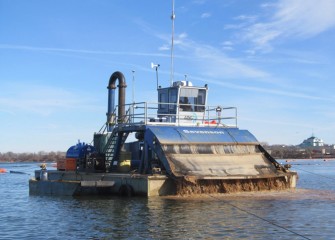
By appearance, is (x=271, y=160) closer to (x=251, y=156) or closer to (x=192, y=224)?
(x=251, y=156)

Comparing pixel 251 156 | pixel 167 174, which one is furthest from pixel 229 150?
pixel 167 174

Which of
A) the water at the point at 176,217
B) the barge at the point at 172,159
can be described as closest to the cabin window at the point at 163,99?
the barge at the point at 172,159

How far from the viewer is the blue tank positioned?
29.1 metres

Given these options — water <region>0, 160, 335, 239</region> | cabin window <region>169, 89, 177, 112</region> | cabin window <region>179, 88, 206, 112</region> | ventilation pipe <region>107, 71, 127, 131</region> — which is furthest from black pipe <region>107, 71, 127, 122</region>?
water <region>0, 160, 335, 239</region>

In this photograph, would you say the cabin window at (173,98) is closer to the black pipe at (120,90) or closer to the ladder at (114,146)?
the black pipe at (120,90)

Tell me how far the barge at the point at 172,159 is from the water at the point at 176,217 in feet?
2.74

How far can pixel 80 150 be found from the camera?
29.3 m

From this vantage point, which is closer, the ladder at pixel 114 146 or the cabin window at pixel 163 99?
the ladder at pixel 114 146

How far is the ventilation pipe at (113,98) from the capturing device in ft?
103

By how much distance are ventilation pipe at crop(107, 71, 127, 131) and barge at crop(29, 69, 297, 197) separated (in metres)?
0.13

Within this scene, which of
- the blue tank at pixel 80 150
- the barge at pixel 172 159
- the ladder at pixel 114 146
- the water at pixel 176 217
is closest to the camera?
the water at pixel 176 217

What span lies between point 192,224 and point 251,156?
10647 millimetres

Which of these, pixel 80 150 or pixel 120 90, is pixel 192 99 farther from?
pixel 80 150

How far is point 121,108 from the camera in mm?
31391
